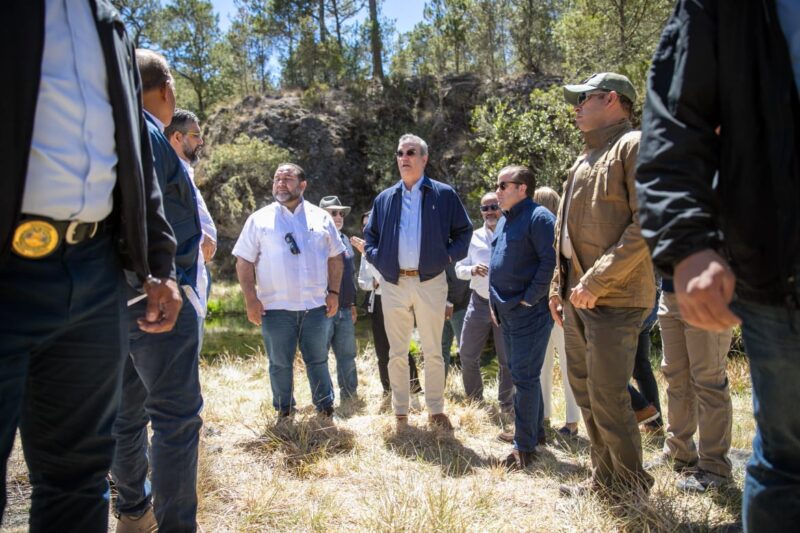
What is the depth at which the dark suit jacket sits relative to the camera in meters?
1.49

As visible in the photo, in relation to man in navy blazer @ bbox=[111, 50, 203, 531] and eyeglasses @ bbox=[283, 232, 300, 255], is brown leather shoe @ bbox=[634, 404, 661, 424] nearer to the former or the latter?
eyeglasses @ bbox=[283, 232, 300, 255]

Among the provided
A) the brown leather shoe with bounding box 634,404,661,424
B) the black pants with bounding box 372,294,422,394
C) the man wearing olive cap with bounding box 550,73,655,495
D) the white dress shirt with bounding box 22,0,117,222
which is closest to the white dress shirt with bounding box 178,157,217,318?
the white dress shirt with bounding box 22,0,117,222

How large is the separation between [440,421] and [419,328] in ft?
2.55

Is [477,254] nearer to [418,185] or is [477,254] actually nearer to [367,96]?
[418,185]

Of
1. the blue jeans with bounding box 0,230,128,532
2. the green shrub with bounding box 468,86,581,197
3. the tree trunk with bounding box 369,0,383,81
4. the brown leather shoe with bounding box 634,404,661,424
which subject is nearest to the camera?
the blue jeans with bounding box 0,230,128,532

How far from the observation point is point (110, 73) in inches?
70.2

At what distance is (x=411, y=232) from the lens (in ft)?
16.3

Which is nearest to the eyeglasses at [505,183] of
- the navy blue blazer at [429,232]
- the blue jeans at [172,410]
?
the navy blue blazer at [429,232]

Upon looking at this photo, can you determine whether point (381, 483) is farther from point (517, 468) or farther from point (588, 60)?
point (588, 60)

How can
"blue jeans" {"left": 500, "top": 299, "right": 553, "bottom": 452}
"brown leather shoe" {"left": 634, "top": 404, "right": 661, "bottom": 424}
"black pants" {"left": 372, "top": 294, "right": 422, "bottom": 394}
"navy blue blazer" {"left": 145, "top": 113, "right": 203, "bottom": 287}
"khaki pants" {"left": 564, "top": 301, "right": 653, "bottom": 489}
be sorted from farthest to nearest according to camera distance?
"black pants" {"left": 372, "top": 294, "right": 422, "bottom": 394} → "brown leather shoe" {"left": 634, "top": 404, "right": 661, "bottom": 424} → "blue jeans" {"left": 500, "top": 299, "right": 553, "bottom": 452} → "khaki pants" {"left": 564, "top": 301, "right": 653, "bottom": 489} → "navy blue blazer" {"left": 145, "top": 113, "right": 203, "bottom": 287}

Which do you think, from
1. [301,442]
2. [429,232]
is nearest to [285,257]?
[429,232]

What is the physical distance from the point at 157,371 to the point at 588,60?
1223 centimetres

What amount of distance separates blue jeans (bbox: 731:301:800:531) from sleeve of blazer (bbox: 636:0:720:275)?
0.84 feet

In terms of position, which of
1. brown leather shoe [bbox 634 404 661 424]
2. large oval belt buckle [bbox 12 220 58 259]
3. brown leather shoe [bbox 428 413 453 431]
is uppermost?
large oval belt buckle [bbox 12 220 58 259]
